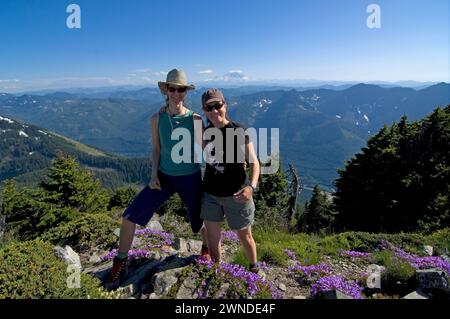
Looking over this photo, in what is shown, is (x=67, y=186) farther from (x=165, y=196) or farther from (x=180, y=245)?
(x=165, y=196)

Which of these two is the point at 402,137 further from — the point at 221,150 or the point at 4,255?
the point at 4,255

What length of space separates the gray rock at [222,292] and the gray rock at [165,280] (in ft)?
2.31

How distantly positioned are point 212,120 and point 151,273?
281 centimetres

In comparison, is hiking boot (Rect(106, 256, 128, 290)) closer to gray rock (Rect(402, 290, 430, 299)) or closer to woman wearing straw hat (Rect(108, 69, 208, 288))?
woman wearing straw hat (Rect(108, 69, 208, 288))

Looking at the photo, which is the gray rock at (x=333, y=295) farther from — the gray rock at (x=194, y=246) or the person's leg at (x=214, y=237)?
the gray rock at (x=194, y=246)

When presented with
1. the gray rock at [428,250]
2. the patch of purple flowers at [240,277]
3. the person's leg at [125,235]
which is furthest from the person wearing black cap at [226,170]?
the gray rock at [428,250]

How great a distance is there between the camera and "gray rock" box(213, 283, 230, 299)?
4.58 meters

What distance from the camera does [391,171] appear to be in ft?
91.5

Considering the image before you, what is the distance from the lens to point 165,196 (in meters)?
5.00

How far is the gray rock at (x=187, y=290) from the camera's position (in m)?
4.64

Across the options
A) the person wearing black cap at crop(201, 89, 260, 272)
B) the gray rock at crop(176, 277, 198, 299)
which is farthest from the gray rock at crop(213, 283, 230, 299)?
the person wearing black cap at crop(201, 89, 260, 272)

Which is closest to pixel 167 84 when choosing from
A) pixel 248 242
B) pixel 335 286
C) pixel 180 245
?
pixel 248 242
